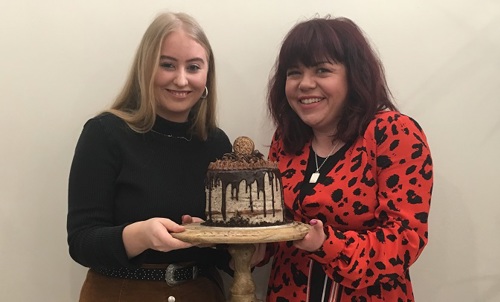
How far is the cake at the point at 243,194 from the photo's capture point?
1.35 m

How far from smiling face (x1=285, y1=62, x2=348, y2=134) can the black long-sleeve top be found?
0.37 m

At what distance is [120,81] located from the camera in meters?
1.95

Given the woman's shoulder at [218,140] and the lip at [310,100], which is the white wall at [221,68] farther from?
the lip at [310,100]

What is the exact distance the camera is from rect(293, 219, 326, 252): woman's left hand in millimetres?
1348

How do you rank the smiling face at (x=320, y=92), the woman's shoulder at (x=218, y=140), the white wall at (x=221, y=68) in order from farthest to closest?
the white wall at (x=221, y=68) → the woman's shoulder at (x=218, y=140) → the smiling face at (x=320, y=92)

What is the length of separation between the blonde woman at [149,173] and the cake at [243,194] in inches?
7.0

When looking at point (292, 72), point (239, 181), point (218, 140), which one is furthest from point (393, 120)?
point (218, 140)

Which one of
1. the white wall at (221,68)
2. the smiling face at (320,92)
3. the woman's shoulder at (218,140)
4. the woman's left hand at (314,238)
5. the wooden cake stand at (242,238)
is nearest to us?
the wooden cake stand at (242,238)

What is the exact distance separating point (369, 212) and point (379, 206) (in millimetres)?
39

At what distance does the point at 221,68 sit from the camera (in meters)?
2.00

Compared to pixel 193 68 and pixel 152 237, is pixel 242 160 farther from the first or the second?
pixel 193 68
